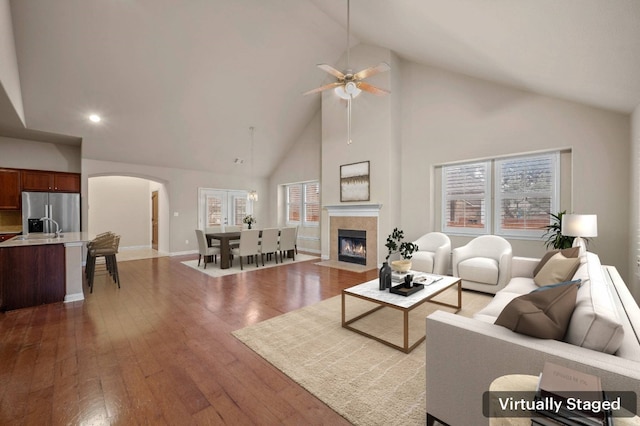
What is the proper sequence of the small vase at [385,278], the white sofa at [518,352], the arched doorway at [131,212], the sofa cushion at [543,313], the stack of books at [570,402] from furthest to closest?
1. the arched doorway at [131,212]
2. the small vase at [385,278]
3. the sofa cushion at [543,313]
4. the white sofa at [518,352]
5. the stack of books at [570,402]

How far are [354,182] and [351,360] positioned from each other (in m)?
4.60

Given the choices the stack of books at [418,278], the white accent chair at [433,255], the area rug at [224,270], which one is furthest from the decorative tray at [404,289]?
the area rug at [224,270]

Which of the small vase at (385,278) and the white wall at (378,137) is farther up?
the white wall at (378,137)

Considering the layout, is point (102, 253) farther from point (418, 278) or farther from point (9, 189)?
point (418, 278)

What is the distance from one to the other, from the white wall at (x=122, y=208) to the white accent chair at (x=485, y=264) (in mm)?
9596

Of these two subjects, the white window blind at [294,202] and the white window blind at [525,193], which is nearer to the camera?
the white window blind at [525,193]

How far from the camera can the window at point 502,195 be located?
14.5 feet

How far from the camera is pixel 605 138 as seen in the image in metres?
3.79

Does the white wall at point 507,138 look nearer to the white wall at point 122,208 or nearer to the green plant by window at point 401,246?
the green plant by window at point 401,246

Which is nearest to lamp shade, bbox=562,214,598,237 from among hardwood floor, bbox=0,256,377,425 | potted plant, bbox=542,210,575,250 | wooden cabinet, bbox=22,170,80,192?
potted plant, bbox=542,210,575,250

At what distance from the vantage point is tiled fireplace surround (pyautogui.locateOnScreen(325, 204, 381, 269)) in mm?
5980

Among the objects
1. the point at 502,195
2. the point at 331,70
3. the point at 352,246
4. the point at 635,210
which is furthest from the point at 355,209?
the point at 635,210

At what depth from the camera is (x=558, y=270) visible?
261cm

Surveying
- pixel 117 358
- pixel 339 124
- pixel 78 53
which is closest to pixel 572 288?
pixel 117 358
